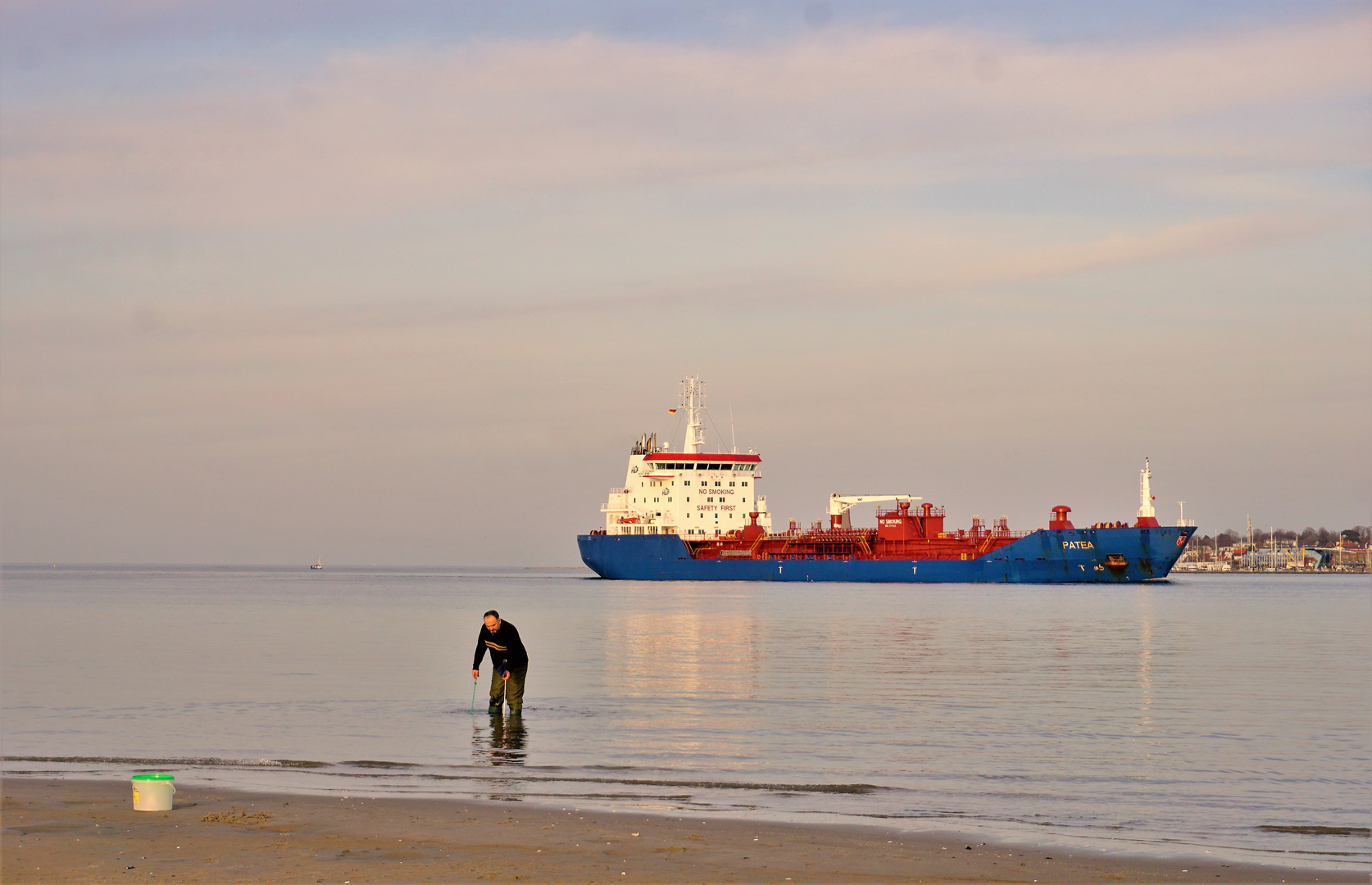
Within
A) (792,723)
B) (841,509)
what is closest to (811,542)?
(841,509)

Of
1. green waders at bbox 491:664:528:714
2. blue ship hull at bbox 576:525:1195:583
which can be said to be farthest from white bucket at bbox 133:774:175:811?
blue ship hull at bbox 576:525:1195:583

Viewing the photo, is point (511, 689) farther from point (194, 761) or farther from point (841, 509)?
point (841, 509)

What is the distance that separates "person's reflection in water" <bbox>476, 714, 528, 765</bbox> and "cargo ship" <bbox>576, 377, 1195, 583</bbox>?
57232 mm

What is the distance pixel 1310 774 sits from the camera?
12.5 m

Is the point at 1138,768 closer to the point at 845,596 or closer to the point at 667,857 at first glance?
the point at 667,857

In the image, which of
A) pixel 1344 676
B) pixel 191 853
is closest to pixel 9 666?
pixel 191 853

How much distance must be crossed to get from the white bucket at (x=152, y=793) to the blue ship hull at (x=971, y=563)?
2496 inches

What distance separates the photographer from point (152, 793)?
975cm

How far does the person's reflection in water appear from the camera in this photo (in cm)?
1317

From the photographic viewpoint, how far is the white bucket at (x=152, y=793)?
9750 millimetres

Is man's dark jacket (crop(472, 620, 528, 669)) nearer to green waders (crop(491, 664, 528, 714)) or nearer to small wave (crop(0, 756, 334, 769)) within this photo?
green waders (crop(491, 664, 528, 714))

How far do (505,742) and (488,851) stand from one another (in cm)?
597

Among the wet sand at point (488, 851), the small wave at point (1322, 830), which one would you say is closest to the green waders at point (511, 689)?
the wet sand at point (488, 851)

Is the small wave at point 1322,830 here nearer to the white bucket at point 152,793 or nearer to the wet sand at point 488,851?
the wet sand at point 488,851
